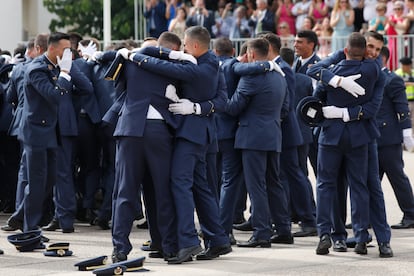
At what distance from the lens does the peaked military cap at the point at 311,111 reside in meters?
11.2

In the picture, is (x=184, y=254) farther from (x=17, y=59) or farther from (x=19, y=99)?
(x=17, y=59)

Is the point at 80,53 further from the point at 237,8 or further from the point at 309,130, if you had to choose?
the point at 237,8

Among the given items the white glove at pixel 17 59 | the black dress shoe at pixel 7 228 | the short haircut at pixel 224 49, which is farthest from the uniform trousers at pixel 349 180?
the white glove at pixel 17 59

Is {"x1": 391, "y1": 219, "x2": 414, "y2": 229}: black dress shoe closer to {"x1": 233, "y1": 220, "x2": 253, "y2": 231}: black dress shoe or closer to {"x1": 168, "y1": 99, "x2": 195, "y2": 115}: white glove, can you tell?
{"x1": 233, "y1": 220, "x2": 253, "y2": 231}: black dress shoe

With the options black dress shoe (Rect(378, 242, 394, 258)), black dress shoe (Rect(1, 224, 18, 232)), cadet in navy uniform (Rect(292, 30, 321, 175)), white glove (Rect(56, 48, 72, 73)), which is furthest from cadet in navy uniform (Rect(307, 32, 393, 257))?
black dress shoe (Rect(1, 224, 18, 232))

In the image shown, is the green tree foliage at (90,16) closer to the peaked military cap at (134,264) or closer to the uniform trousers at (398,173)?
the uniform trousers at (398,173)

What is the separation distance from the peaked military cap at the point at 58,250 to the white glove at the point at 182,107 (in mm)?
1579

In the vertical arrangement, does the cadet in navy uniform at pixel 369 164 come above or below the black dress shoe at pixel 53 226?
above

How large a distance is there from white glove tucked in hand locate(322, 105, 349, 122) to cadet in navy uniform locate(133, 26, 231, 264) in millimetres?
976

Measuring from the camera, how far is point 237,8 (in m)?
24.5

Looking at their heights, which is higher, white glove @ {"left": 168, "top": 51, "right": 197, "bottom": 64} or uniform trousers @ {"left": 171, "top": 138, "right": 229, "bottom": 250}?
white glove @ {"left": 168, "top": 51, "right": 197, "bottom": 64}

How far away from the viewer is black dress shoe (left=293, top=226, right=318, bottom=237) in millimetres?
12781

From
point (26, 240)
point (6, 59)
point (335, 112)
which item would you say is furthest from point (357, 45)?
point (6, 59)

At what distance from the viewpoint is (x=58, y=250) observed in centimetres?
1123
